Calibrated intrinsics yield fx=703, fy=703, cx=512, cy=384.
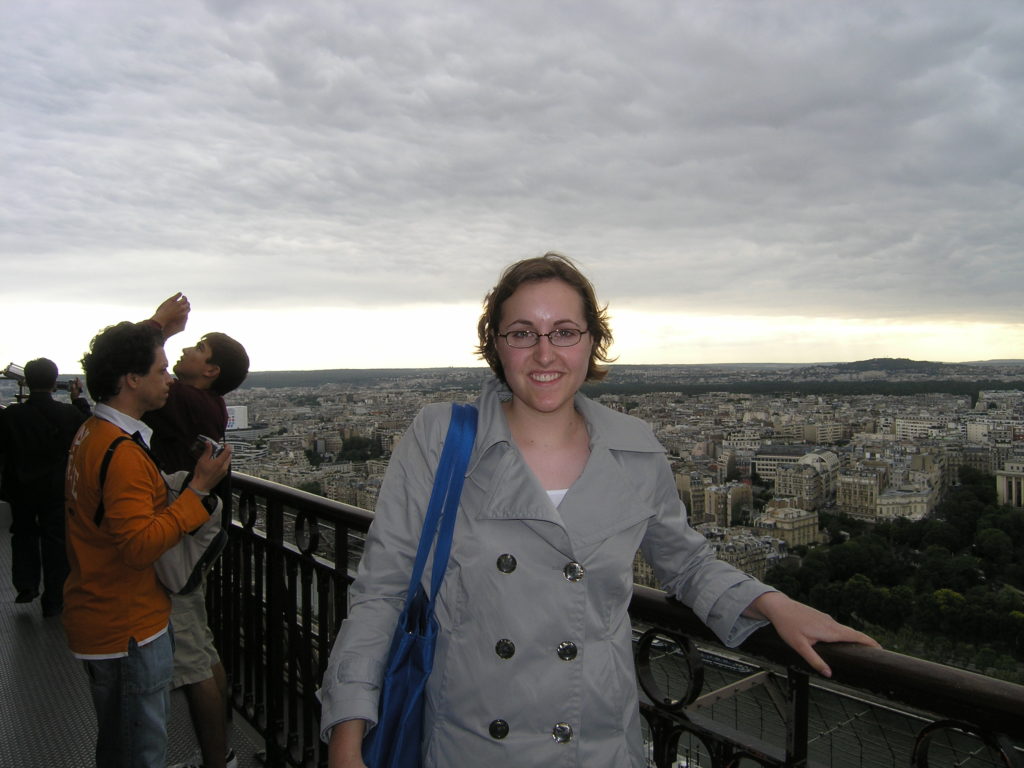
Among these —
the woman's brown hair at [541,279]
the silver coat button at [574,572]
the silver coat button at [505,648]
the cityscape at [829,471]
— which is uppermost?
the woman's brown hair at [541,279]

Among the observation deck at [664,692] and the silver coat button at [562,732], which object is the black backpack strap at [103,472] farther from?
the silver coat button at [562,732]

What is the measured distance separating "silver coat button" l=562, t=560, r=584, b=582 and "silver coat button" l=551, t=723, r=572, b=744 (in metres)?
0.21

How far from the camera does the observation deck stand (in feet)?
3.04

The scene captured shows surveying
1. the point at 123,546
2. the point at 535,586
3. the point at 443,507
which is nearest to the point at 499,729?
the point at 535,586

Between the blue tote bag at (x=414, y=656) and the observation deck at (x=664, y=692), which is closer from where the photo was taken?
the observation deck at (x=664, y=692)

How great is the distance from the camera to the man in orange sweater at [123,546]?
5.48ft

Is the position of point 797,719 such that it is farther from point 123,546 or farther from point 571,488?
point 123,546

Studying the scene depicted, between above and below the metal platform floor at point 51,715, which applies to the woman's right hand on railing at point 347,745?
above

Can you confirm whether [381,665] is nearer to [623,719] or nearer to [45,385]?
[623,719]

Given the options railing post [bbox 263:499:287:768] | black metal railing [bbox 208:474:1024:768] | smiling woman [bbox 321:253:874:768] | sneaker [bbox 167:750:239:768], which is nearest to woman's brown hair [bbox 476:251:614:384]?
smiling woman [bbox 321:253:874:768]

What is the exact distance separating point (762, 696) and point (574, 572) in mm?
432

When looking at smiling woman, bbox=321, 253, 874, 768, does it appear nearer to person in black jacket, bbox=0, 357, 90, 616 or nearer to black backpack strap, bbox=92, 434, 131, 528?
black backpack strap, bbox=92, 434, 131, 528

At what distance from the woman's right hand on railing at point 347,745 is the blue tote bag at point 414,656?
34 millimetres

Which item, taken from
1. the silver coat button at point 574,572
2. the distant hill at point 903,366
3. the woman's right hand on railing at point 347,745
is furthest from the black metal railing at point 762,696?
the distant hill at point 903,366
